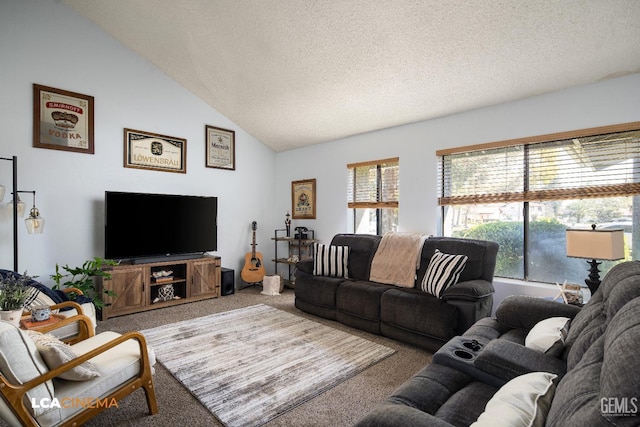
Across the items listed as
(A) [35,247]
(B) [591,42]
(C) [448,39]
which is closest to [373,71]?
(C) [448,39]

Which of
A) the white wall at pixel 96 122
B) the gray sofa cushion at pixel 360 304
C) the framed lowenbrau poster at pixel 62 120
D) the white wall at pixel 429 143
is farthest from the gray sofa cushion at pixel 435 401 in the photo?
the framed lowenbrau poster at pixel 62 120

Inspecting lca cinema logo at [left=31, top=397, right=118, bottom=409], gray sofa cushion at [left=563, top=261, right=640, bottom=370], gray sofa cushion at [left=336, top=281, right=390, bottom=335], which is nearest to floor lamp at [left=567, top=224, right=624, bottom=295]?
gray sofa cushion at [left=563, top=261, right=640, bottom=370]

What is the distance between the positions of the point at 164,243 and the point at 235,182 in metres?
1.61

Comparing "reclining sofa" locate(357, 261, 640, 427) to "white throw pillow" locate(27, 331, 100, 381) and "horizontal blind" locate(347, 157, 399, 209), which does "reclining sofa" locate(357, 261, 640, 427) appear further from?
"horizontal blind" locate(347, 157, 399, 209)

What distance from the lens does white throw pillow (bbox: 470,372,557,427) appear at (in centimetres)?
98

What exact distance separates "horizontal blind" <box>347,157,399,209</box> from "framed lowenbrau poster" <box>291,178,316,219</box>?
72 cm

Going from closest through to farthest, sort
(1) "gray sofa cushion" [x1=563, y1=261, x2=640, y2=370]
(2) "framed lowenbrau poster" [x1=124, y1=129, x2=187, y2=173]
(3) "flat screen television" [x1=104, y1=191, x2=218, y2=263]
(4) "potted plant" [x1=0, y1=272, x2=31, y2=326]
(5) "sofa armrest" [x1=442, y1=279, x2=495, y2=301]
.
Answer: (1) "gray sofa cushion" [x1=563, y1=261, x2=640, y2=370] < (4) "potted plant" [x1=0, y1=272, x2=31, y2=326] < (5) "sofa armrest" [x1=442, y1=279, x2=495, y2=301] < (3) "flat screen television" [x1=104, y1=191, x2=218, y2=263] < (2) "framed lowenbrau poster" [x1=124, y1=129, x2=187, y2=173]

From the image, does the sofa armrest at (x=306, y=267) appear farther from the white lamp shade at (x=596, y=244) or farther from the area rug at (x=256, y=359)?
the white lamp shade at (x=596, y=244)

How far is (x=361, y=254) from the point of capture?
407 centimetres

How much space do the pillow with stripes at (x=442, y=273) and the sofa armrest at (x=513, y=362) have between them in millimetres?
1397

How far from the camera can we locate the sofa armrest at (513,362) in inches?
56.5

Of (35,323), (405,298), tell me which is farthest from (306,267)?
(35,323)

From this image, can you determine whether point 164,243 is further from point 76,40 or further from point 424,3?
point 424,3

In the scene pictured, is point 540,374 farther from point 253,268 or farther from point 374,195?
point 253,268
